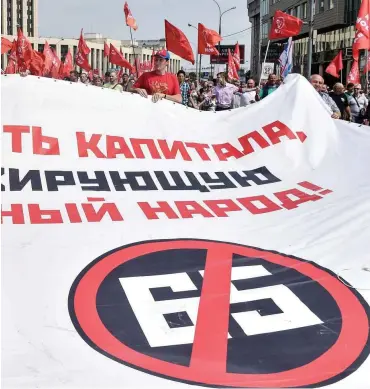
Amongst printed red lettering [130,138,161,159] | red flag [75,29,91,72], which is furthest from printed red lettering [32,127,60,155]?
red flag [75,29,91,72]

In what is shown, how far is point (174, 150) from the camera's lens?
474 cm

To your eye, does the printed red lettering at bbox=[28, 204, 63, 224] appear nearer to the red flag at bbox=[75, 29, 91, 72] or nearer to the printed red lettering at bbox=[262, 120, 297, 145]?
the printed red lettering at bbox=[262, 120, 297, 145]

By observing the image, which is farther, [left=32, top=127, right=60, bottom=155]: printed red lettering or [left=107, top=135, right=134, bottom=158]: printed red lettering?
[left=107, top=135, right=134, bottom=158]: printed red lettering

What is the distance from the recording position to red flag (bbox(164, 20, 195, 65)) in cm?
1245

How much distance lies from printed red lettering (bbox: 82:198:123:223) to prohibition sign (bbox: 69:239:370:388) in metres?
0.41

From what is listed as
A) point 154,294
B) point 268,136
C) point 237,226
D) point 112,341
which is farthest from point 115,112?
point 112,341

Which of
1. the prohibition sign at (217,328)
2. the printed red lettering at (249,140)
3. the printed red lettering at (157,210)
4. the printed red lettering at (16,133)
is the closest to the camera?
the prohibition sign at (217,328)

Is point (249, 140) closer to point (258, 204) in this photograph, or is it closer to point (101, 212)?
point (258, 204)

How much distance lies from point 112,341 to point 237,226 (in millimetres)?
1506

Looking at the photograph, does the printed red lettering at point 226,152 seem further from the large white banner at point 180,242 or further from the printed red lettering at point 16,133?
the printed red lettering at point 16,133

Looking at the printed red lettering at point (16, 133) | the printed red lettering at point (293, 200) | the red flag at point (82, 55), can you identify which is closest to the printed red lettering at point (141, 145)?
the printed red lettering at point (16, 133)

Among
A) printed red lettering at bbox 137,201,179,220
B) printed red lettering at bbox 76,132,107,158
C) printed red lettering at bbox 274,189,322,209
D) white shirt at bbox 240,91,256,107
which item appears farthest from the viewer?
white shirt at bbox 240,91,256,107

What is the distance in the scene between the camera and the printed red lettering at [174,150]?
468 centimetres

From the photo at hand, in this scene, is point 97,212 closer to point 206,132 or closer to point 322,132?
point 206,132
